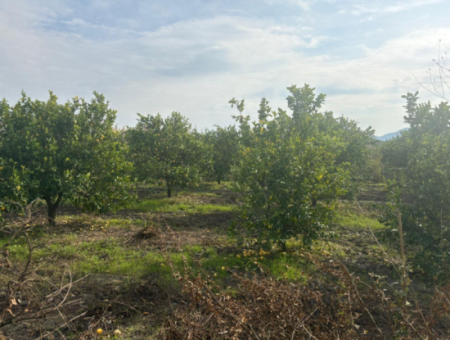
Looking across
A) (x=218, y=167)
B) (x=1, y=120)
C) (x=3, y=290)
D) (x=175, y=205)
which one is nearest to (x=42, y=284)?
(x=3, y=290)

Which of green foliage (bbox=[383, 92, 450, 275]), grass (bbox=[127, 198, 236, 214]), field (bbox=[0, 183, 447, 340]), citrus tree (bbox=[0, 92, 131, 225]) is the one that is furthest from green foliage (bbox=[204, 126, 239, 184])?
green foliage (bbox=[383, 92, 450, 275])

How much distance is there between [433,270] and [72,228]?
8.29m

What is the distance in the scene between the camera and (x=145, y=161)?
44.9 feet

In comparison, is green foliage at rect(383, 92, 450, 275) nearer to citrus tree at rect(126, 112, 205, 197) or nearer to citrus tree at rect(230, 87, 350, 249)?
citrus tree at rect(230, 87, 350, 249)

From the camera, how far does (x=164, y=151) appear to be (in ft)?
45.7

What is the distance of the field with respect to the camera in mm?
4031

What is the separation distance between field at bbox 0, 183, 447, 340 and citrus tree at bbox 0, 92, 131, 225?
0.86m

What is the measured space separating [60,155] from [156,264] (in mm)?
4032

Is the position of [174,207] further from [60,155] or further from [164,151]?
[60,155]

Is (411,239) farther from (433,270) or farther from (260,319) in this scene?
(260,319)

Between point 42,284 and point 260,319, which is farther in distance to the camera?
point 42,284

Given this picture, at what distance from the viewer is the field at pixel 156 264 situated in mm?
4031

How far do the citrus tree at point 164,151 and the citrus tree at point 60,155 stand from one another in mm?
3761

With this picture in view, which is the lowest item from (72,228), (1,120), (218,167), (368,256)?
(368,256)
